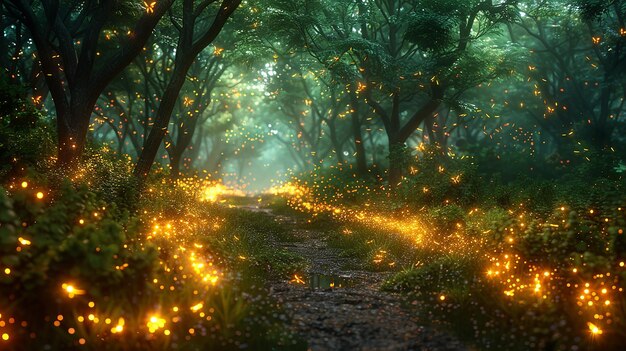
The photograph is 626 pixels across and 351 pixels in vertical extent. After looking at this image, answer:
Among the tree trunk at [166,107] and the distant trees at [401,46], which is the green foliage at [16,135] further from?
the distant trees at [401,46]

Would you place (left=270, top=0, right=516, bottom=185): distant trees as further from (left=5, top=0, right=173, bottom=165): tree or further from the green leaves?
(left=5, top=0, right=173, bottom=165): tree

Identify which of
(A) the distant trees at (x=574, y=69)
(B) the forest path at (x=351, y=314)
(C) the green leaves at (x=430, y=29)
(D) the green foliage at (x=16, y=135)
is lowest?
(B) the forest path at (x=351, y=314)

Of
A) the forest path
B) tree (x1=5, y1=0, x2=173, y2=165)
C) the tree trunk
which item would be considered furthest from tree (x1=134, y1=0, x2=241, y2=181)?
the forest path

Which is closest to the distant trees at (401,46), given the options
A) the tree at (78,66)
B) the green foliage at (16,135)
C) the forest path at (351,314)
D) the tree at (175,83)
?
the tree at (175,83)

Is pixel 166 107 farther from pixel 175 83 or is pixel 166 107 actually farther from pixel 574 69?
pixel 574 69

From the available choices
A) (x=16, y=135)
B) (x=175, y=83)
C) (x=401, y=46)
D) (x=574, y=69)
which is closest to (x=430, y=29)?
(x=401, y=46)

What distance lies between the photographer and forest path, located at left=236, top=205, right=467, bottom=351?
16.3ft

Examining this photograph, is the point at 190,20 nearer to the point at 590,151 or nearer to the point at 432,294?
the point at 432,294

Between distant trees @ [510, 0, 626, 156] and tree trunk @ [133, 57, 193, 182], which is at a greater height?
distant trees @ [510, 0, 626, 156]

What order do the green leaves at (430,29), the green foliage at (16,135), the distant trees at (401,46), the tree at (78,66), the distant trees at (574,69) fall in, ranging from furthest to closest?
the distant trees at (574,69), the distant trees at (401,46), the green leaves at (430,29), the tree at (78,66), the green foliage at (16,135)

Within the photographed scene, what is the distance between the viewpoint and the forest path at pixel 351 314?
4.98 metres

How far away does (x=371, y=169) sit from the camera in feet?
80.4

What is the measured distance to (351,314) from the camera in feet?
19.4

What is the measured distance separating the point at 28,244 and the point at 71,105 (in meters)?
6.55
